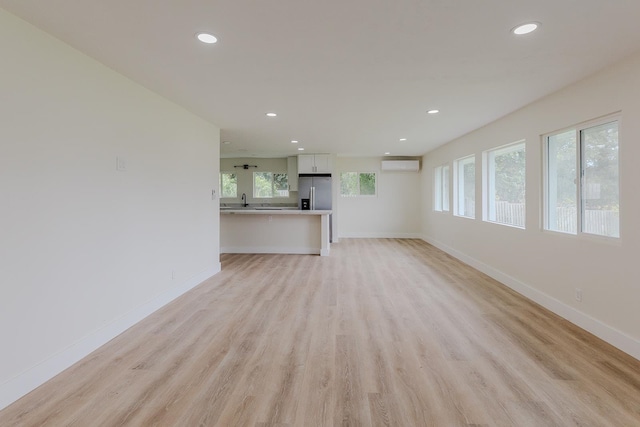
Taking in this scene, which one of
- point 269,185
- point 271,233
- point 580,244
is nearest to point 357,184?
point 269,185

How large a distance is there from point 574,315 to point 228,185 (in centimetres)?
832

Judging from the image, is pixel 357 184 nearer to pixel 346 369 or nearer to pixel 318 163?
pixel 318 163

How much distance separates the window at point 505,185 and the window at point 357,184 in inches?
171

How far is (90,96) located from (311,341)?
107 inches

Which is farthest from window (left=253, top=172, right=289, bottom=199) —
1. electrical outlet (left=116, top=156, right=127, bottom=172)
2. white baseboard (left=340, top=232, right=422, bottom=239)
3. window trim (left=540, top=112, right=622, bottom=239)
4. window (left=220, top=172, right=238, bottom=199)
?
window trim (left=540, top=112, right=622, bottom=239)

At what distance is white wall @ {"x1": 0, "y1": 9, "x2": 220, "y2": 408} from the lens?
1.99m

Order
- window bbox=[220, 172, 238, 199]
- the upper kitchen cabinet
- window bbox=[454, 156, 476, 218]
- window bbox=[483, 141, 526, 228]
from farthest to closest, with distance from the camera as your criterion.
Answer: window bbox=[220, 172, 238, 199] → the upper kitchen cabinet → window bbox=[454, 156, 476, 218] → window bbox=[483, 141, 526, 228]

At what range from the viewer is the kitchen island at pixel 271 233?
22.9 feet

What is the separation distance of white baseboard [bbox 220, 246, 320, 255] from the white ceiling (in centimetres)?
352

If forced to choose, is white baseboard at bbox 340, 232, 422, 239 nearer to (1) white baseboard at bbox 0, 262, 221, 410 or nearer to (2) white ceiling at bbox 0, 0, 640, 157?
(2) white ceiling at bbox 0, 0, 640, 157

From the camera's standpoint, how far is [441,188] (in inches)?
313

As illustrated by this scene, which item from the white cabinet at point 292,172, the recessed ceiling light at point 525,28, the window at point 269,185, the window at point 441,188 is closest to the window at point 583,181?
the recessed ceiling light at point 525,28

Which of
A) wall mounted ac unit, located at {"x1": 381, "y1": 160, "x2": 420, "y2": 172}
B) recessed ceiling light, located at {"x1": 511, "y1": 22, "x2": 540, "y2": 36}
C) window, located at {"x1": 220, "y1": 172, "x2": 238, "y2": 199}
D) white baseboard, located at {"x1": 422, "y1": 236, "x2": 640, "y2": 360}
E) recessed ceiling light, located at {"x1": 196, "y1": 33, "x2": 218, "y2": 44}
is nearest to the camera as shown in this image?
recessed ceiling light, located at {"x1": 511, "y1": 22, "x2": 540, "y2": 36}

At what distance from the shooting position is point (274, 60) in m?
2.65
